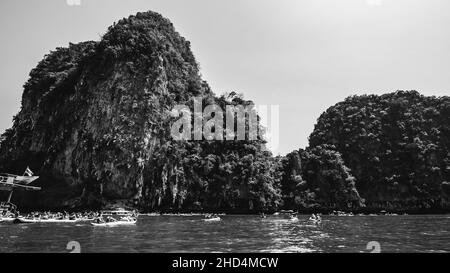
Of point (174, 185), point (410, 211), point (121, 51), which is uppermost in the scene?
point (121, 51)

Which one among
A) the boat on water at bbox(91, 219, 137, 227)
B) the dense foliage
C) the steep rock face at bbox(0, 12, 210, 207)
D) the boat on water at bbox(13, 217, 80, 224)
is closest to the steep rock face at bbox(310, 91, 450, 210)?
the dense foliage

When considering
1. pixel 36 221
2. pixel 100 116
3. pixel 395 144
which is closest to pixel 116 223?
pixel 36 221

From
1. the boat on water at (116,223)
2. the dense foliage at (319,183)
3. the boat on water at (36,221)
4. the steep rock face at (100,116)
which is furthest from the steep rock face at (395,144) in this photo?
the boat on water at (36,221)

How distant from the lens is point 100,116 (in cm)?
7319

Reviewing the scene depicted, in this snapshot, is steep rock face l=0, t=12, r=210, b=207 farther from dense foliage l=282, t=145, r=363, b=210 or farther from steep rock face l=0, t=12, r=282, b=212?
dense foliage l=282, t=145, r=363, b=210

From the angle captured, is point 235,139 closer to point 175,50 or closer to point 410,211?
point 175,50

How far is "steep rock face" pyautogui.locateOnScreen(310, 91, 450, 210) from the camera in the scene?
3118 inches

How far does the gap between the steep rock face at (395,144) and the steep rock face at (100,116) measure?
1586 inches

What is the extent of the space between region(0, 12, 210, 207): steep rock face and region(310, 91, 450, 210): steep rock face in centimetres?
4028

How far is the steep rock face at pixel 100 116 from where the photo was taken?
68812 mm

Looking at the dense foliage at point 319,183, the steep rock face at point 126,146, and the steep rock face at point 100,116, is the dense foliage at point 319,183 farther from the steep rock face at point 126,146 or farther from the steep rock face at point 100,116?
the steep rock face at point 100,116

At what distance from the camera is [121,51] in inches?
3017

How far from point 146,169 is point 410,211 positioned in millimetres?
53542
